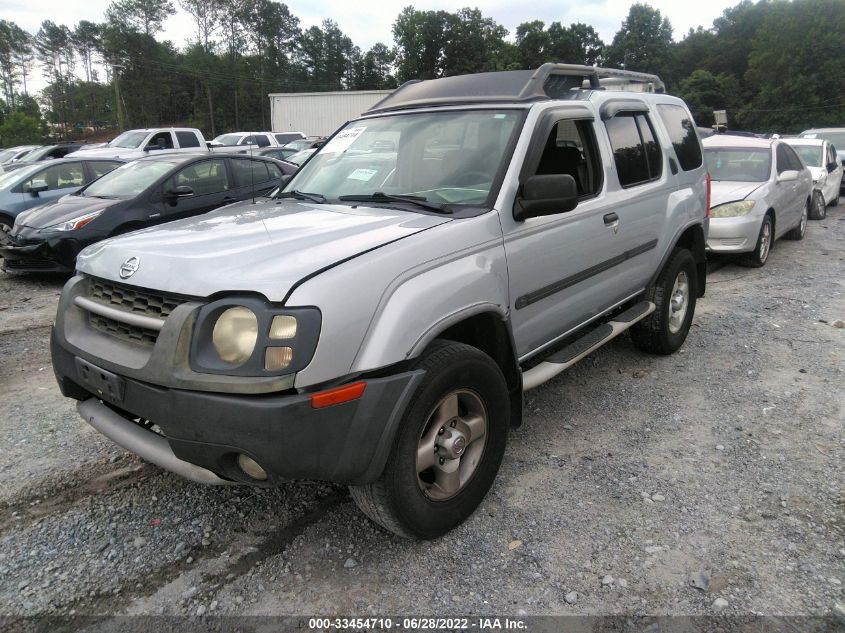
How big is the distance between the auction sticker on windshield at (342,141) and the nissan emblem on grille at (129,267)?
174cm

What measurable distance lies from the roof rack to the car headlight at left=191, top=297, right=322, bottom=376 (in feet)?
6.77

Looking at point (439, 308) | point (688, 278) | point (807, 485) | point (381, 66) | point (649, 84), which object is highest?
point (381, 66)

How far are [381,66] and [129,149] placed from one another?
82327 millimetres

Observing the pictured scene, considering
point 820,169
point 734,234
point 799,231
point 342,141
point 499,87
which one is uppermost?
point 499,87

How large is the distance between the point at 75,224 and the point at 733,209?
8527 mm

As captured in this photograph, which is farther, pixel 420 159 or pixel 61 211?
pixel 61 211

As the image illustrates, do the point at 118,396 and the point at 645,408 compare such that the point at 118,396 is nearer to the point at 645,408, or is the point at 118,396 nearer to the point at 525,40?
the point at 645,408

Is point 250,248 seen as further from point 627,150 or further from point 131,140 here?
point 131,140

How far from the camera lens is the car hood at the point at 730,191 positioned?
838 centimetres

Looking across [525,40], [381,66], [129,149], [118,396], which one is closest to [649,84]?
[118,396]

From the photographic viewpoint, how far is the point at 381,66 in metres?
92.3

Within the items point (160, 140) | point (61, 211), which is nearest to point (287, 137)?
point (160, 140)

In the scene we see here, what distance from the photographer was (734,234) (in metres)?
8.17

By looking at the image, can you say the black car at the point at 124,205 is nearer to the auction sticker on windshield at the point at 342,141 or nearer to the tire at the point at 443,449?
the auction sticker on windshield at the point at 342,141
